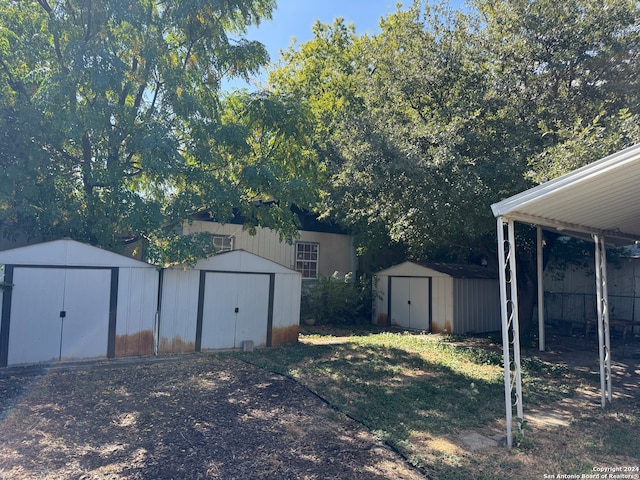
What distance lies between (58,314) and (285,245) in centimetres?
805

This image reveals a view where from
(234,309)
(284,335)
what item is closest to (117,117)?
(234,309)

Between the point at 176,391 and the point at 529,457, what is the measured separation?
15.1ft

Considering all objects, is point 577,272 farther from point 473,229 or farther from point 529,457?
point 529,457

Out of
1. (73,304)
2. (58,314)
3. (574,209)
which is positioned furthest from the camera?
(73,304)

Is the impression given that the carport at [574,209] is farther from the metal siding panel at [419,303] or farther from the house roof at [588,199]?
the metal siding panel at [419,303]

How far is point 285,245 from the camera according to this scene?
49.2 ft

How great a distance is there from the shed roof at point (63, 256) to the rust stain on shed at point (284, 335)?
353 cm

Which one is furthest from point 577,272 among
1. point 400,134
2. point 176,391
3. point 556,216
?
point 176,391

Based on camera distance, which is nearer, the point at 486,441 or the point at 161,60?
the point at 486,441

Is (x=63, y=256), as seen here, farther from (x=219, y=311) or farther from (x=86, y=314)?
(x=219, y=311)

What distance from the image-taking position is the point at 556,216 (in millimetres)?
5375

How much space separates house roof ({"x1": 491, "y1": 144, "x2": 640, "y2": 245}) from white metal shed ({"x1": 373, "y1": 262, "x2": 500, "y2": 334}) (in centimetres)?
743

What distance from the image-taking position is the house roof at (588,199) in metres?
4.16

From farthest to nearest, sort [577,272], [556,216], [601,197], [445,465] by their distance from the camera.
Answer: [577,272] < [556,216] < [601,197] < [445,465]
